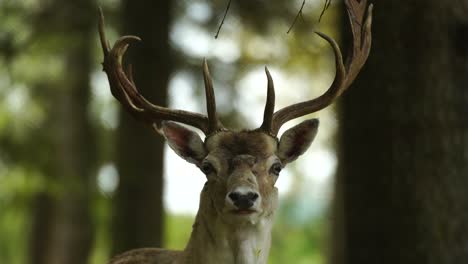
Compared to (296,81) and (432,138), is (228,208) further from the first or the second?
(296,81)

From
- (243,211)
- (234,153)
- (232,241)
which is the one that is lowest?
(232,241)

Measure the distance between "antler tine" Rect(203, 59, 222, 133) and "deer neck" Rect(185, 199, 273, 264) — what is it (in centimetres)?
70

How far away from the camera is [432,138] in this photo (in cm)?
856

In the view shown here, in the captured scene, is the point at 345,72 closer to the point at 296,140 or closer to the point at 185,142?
the point at 296,140

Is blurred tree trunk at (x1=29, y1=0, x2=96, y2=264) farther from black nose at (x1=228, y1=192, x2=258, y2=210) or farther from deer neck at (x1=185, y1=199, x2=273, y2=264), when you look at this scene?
black nose at (x1=228, y1=192, x2=258, y2=210)

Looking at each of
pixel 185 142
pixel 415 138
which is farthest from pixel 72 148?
pixel 185 142

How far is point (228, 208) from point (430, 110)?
2557 millimetres

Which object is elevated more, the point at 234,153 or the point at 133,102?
the point at 133,102

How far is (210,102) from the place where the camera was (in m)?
7.37

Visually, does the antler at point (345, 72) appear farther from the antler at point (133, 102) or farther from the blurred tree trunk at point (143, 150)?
the blurred tree trunk at point (143, 150)

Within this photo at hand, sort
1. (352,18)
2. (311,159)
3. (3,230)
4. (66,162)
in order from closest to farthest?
(352,18)
(66,162)
(311,159)
(3,230)

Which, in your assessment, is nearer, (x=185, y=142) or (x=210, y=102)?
(x=210, y=102)

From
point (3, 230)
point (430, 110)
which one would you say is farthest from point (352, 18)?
point (3, 230)

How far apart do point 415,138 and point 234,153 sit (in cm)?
207
